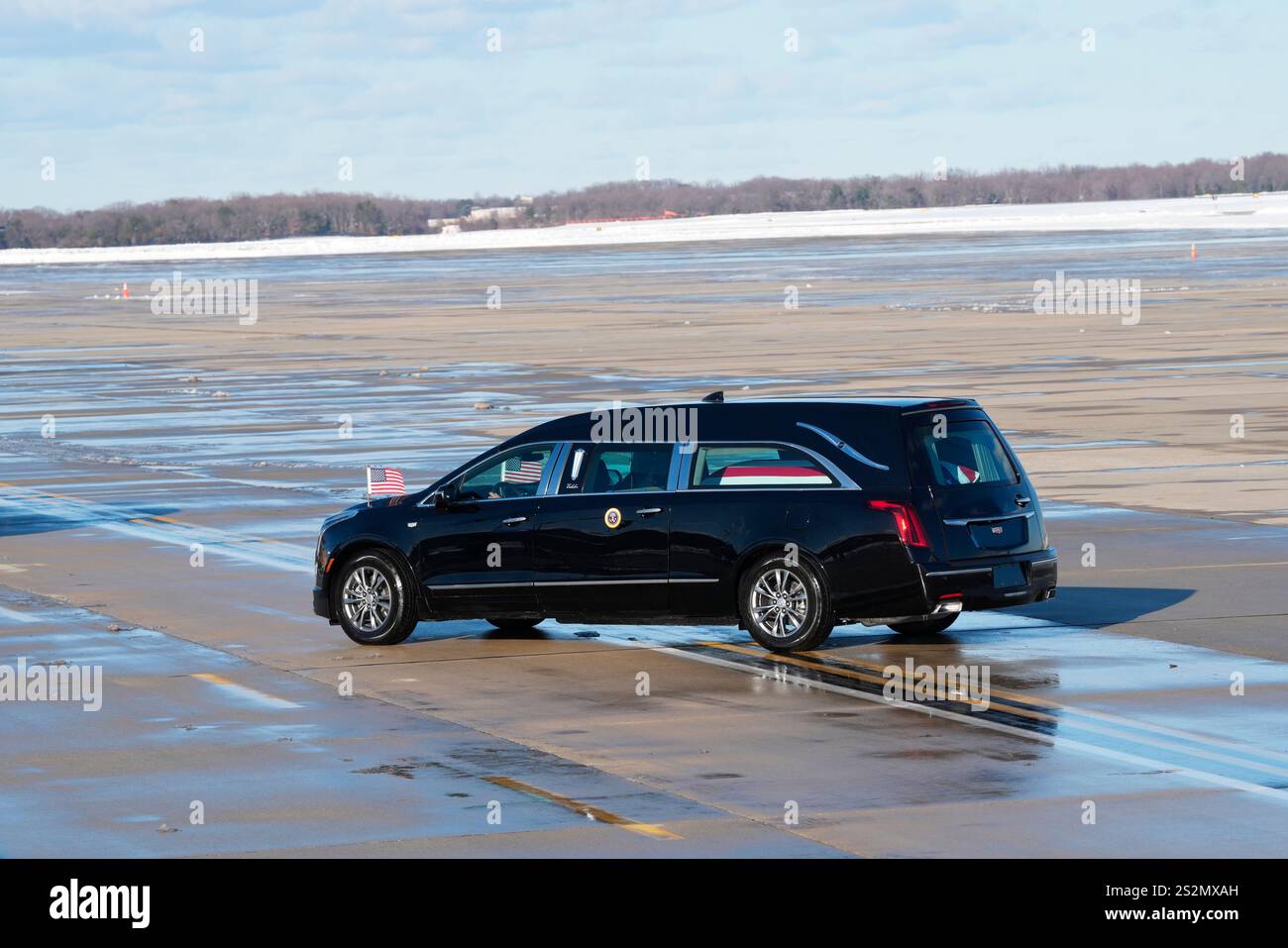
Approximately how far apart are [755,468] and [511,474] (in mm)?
1795

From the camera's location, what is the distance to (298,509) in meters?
23.3

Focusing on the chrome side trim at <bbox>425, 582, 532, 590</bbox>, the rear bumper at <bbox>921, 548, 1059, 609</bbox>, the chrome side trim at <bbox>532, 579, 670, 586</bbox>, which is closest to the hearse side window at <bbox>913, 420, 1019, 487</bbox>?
the rear bumper at <bbox>921, 548, 1059, 609</bbox>

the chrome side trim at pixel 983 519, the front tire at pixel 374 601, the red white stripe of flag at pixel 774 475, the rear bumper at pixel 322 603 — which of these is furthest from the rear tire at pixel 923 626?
the rear bumper at pixel 322 603

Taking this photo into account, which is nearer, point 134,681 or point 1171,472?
point 134,681

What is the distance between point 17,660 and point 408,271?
354ft

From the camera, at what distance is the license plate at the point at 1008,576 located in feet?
48.9

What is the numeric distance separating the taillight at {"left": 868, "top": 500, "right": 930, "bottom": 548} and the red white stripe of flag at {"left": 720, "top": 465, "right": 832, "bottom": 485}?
446 millimetres

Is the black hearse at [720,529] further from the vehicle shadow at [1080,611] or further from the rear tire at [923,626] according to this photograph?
the vehicle shadow at [1080,611]

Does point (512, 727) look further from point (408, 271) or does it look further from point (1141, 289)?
point (408, 271)

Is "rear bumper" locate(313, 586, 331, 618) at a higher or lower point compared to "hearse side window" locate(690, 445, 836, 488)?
lower

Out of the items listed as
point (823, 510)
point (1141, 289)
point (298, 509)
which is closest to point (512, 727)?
point (823, 510)

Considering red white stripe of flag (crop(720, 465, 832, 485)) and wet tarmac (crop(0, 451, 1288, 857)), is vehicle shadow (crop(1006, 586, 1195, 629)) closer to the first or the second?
wet tarmac (crop(0, 451, 1288, 857))

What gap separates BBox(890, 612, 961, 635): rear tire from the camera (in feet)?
52.1

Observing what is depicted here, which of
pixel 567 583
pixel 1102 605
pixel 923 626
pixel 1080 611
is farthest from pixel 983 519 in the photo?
pixel 567 583
